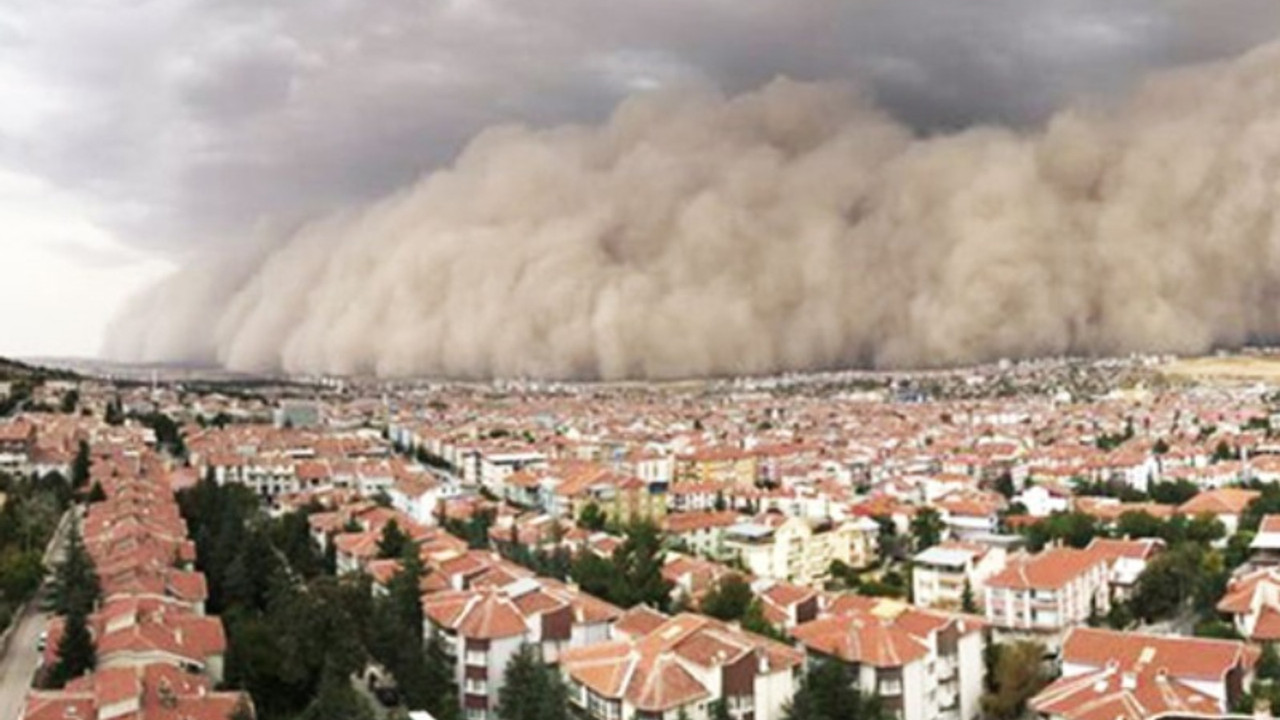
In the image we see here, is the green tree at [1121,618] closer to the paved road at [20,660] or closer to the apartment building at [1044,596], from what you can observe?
the apartment building at [1044,596]

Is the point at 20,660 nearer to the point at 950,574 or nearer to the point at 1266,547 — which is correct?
the point at 950,574

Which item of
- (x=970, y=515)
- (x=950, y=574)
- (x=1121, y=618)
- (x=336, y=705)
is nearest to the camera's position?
(x=336, y=705)

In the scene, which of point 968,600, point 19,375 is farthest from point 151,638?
point 19,375

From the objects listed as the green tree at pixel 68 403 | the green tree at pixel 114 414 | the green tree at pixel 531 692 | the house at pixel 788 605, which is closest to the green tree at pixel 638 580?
the house at pixel 788 605

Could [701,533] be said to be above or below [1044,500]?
below

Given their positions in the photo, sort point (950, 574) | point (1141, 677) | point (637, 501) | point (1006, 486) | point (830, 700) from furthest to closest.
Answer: point (1006, 486) → point (637, 501) → point (950, 574) → point (1141, 677) → point (830, 700)

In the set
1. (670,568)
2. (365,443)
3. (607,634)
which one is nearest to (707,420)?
(365,443)

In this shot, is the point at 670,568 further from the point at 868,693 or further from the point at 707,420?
the point at 707,420
